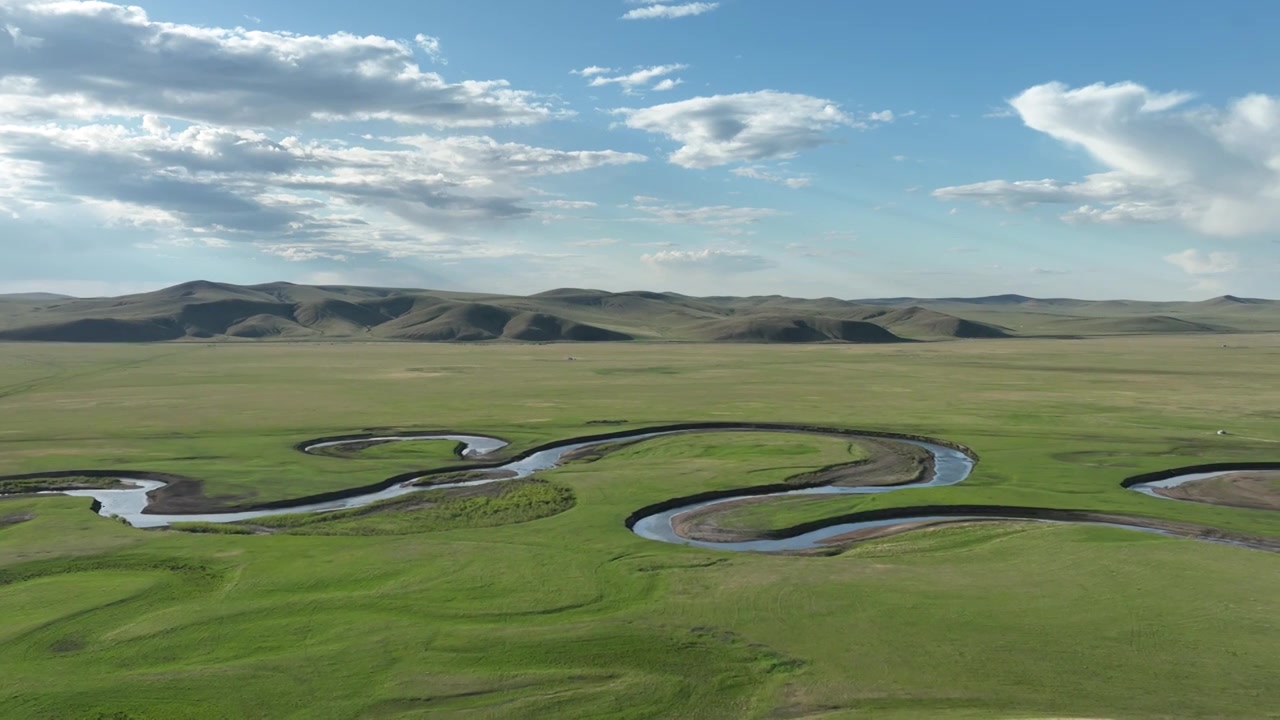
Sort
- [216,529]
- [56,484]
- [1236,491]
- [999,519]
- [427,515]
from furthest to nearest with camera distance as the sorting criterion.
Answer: [56,484] < [1236,491] < [427,515] < [999,519] < [216,529]

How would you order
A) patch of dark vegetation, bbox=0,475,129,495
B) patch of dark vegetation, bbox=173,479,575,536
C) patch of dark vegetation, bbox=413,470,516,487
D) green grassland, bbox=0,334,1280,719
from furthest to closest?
patch of dark vegetation, bbox=413,470,516,487 → patch of dark vegetation, bbox=0,475,129,495 → patch of dark vegetation, bbox=173,479,575,536 → green grassland, bbox=0,334,1280,719

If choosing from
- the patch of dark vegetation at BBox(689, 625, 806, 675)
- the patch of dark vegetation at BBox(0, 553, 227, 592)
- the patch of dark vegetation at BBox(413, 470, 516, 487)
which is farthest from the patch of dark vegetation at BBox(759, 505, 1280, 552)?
the patch of dark vegetation at BBox(0, 553, 227, 592)

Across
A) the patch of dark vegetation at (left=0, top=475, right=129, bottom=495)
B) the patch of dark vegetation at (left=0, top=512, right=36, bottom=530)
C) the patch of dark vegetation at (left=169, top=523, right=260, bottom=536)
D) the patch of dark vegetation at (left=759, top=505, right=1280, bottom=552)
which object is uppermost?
the patch of dark vegetation at (left=759, top=505, right=1280, bottom=552)

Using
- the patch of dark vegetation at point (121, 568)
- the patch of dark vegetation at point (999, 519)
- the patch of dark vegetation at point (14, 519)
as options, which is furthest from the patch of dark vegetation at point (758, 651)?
the patch of dark vegetation at point (14, 519)

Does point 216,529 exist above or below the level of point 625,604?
below

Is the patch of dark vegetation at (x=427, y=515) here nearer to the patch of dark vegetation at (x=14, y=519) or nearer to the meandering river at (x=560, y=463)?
the meandering river at (x=560, y=463)

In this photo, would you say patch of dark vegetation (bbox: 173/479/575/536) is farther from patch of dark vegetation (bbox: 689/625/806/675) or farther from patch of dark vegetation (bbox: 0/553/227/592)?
patch of dark vegetation (bbox: 689/625/806/675)

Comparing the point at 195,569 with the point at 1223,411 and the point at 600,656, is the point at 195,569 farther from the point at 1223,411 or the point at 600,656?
the point at 1223,411

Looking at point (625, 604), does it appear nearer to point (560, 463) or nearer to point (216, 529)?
point (216, 529)

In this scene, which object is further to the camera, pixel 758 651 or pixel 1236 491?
pixel 1236 491

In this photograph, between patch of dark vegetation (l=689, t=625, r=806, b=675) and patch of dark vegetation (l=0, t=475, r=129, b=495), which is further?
patch of dark vegetation (l=0, t=475, r=129, b=495)

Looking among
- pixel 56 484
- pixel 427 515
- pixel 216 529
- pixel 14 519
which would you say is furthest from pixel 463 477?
pixel 56 484

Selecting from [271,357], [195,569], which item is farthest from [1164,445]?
[271,357]
